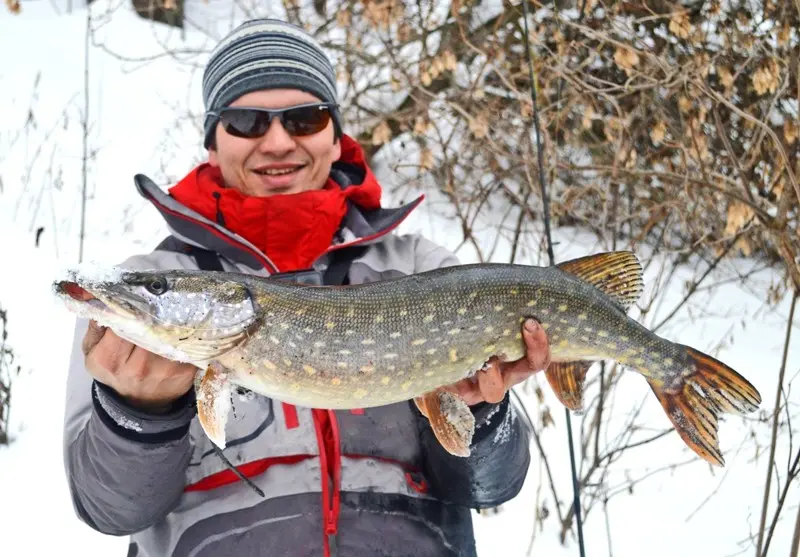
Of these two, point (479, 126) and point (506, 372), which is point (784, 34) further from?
point (506, 372)

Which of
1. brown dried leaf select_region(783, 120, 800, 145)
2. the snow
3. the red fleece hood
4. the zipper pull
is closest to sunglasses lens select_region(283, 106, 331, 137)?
the red fleece hood

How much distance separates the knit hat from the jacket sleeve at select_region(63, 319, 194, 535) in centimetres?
80

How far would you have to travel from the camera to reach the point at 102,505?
1415 millimetres

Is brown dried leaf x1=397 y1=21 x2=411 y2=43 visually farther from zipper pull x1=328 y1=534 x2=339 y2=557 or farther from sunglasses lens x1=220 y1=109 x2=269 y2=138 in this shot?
zipper pull x1=328 y1=534 x2=339 y2=557

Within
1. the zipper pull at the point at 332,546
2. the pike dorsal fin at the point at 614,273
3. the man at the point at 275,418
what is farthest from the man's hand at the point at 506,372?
the zipper pull at the point at 332,546

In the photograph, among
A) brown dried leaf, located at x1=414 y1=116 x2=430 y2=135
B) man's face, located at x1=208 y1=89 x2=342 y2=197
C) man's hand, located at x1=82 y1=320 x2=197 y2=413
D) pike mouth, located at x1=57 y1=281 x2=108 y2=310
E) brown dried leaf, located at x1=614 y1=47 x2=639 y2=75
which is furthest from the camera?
brown dried leaf, located at x1=414 y1=116 x2=430 y2=135

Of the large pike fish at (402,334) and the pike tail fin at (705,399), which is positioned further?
the pike tail fin at (705,399)

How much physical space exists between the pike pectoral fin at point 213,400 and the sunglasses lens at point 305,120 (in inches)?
28.1

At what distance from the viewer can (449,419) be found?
1423 mm

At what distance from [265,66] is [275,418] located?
34.6 inches

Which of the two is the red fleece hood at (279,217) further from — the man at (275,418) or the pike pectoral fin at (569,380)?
the pike pectoral fin at (569,380)

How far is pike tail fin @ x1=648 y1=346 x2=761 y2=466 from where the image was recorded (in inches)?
57.0

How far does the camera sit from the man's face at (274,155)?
1.75 m

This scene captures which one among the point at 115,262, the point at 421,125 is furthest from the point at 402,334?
the point at 115,262
